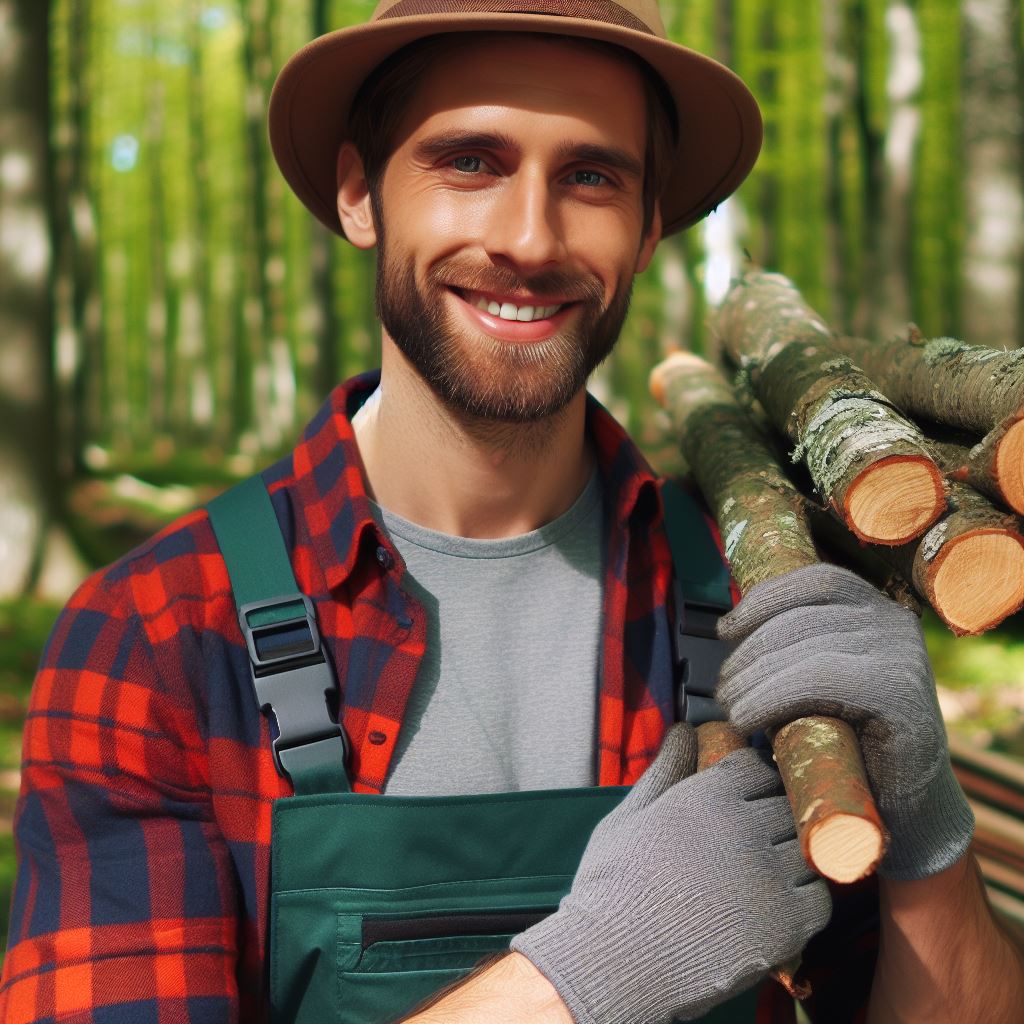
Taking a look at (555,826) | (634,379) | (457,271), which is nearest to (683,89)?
(457,271)

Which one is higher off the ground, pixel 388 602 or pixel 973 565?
pixel 973 565

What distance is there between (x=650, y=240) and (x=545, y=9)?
0.75m

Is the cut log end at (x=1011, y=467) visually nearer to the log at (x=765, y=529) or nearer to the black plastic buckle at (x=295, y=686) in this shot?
the log at (x=765, y=529)

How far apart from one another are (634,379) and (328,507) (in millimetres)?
25335

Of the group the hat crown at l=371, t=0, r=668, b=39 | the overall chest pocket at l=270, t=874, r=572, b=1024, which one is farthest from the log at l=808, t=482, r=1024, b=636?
the hat crown at l=371, t=0, r=668, b=39

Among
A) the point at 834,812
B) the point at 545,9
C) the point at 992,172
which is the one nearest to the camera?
the point at 834,812

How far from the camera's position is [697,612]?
257 centimetres

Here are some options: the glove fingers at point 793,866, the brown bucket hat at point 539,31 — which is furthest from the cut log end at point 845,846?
the brown bucket hat at point 539,31

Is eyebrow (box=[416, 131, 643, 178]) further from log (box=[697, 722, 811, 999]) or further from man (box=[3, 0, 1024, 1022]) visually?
log (box=[697, 722, 811, 999])

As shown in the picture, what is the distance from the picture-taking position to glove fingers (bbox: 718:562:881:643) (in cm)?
205

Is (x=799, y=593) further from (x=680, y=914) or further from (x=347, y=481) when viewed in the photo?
(x=347, y=481)

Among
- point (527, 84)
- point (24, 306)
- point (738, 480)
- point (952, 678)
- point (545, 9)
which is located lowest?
point (952, 678)

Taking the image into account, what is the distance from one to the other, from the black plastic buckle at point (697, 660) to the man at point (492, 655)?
0.25 feet

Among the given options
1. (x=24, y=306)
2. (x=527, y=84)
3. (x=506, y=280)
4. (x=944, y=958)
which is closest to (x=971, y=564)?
(x=944, y=958)
